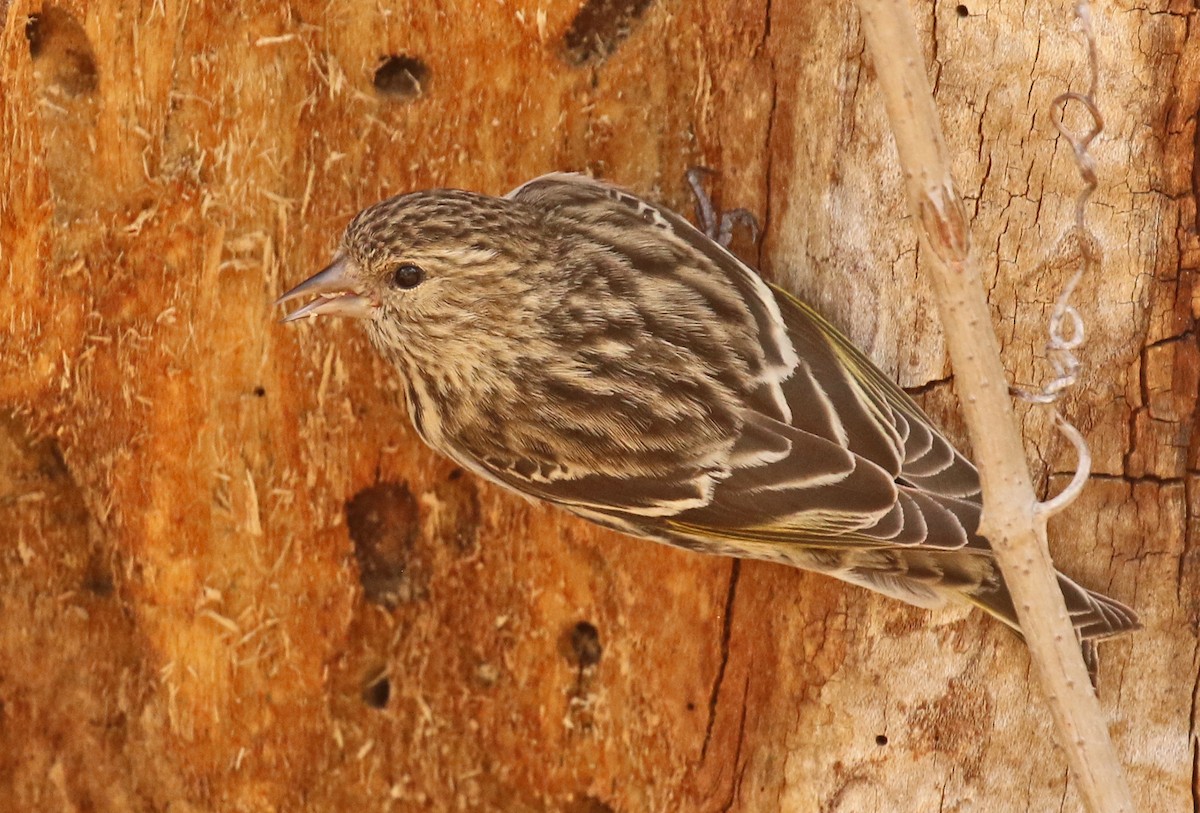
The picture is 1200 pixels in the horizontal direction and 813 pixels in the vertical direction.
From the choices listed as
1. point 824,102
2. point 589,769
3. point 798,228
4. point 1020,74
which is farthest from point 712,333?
point 589,769

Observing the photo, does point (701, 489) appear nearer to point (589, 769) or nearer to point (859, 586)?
point (859, 586)

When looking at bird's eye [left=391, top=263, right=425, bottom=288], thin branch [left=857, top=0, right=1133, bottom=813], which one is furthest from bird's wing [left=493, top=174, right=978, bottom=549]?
bird's eye [left=391, top=263, right=425, bottom=288]

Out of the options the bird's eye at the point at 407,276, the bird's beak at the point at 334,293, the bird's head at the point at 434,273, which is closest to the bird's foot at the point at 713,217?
the bird's head at the point at 434,273

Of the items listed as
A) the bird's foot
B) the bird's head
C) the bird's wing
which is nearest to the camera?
the bird's wing

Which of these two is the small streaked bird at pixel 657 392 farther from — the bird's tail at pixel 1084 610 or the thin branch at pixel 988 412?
the thin branch at pixel 988 412

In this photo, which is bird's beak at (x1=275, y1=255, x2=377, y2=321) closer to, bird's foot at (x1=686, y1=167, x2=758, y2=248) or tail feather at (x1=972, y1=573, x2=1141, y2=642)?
bird's foot at (x1=686, y1=167, x2=758, y2=248)

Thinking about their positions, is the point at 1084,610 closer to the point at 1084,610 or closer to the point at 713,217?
the point at 1084,610

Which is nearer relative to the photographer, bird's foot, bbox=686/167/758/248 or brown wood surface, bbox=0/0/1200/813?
brown wood surface, bbox=0/0/1200/813
